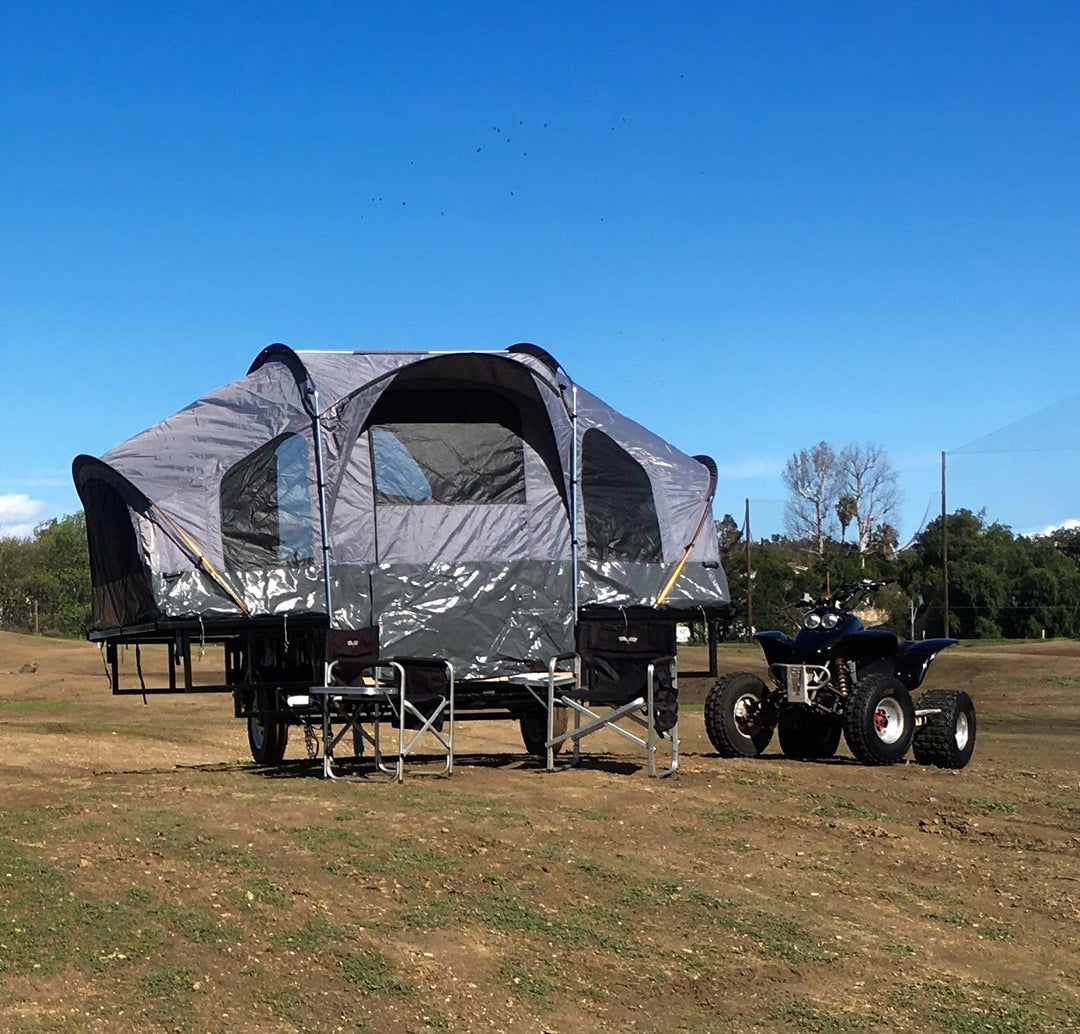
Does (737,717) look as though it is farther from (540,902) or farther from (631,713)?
(540,902)

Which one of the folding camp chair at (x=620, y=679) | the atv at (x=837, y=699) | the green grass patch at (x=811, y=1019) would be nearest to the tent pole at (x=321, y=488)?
the folding camp chair at (x=620, y=679)

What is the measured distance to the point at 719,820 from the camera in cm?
993

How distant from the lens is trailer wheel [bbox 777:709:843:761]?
14.5 meters

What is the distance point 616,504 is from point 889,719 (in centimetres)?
312

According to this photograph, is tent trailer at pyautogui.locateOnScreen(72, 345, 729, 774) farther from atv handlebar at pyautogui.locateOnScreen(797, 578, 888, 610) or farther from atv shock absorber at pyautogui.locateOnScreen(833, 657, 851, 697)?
atv shock absorber at pyautogui.locateOnScreen(833, 657, 851, 697)

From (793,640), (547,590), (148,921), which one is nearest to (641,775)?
(547,590)

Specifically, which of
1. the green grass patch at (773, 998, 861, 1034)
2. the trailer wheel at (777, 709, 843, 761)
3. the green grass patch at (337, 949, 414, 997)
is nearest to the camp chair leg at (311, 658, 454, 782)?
the trailer wheel at (777, 709, 843, 761)

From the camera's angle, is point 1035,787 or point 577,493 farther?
point 577,493

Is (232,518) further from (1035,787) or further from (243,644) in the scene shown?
(1035,787)

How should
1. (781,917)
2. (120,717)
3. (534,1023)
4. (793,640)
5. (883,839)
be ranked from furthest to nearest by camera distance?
(120,717) → (793,640) → (883,839) → (781,917) → (534,1023)

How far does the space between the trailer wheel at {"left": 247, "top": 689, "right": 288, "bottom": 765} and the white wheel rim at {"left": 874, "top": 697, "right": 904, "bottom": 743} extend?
206 inches

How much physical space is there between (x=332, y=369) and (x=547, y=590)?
2.67 metres

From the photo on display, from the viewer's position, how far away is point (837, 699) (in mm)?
13938

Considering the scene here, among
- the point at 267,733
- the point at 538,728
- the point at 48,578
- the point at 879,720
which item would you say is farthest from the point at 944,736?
the point at 48,578
